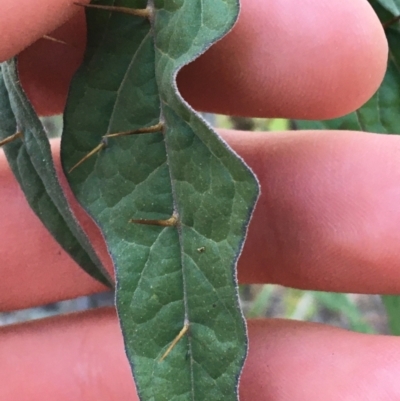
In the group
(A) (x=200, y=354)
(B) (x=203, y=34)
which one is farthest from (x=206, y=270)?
(B) (x=203, y=34)

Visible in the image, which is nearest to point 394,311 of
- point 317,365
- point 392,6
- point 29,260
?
point 317,365

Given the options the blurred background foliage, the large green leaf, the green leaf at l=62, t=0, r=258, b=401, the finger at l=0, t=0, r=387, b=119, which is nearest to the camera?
the green leaf at l=62, t=0, r=258, b=401

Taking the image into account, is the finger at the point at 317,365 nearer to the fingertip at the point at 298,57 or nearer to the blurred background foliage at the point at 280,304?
the fingertip at the point at 298,57

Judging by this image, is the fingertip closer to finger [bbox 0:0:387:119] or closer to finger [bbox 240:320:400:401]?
finger [bbox 0:0:387:119]

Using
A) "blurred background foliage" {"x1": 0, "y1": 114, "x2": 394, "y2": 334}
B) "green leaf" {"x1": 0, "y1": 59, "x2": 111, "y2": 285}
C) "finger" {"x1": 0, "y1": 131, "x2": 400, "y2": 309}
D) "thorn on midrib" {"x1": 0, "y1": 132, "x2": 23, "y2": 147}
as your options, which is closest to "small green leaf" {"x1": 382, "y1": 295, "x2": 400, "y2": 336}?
"finger" {"x1": 0, "y1": 131, "x2": 400, "y2": 309}

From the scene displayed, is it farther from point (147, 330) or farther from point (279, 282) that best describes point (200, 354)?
point (279, 282)

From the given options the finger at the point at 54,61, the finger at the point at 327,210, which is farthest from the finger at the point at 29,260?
the finger at the point at 327,210
